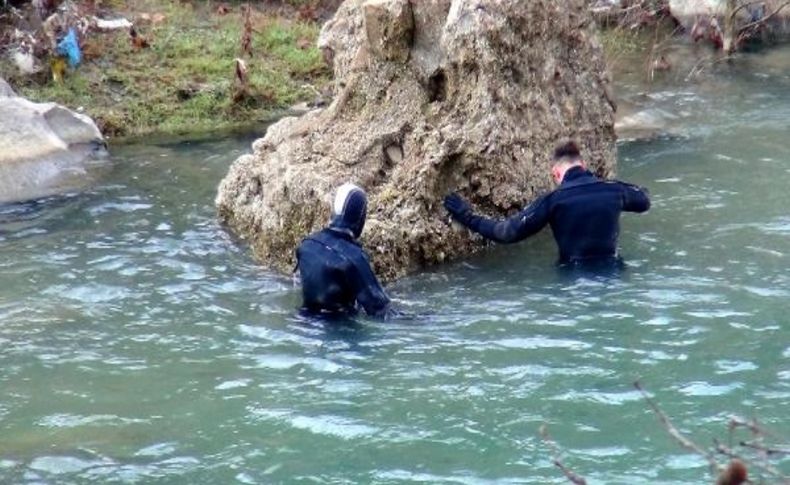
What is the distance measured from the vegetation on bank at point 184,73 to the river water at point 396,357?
4907mm

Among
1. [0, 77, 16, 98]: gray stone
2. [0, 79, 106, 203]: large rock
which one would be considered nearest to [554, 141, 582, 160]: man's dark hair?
[0, 79, 106, 203]: large rock

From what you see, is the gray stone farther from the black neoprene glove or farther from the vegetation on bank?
the black neoprene glove

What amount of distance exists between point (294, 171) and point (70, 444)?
415 cm

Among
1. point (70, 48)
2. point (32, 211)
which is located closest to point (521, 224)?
point (32, 211)

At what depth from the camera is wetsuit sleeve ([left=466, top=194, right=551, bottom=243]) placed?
9727 millimetres

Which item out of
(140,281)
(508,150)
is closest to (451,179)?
(508,150)

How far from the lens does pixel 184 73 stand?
730 inches

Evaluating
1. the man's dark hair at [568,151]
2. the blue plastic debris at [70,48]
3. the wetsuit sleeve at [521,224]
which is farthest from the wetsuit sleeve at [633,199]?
the blue plastic debris at [70,48]

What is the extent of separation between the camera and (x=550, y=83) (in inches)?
442

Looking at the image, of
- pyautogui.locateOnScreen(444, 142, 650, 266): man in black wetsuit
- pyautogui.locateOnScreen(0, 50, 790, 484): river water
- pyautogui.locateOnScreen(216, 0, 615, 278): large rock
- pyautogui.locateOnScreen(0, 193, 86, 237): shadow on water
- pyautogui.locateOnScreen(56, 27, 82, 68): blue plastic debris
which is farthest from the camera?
pyautogui.locateOnScreen(56, 27, 82, 68): blue plastic debris

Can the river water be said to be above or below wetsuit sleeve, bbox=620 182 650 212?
below

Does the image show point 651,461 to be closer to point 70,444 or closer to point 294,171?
point 70,444

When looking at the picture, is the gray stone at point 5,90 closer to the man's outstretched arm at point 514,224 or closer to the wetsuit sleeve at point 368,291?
the man's outstretched arm at point 514,224

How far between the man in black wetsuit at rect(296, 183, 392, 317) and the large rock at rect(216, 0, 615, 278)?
94 cm
